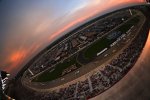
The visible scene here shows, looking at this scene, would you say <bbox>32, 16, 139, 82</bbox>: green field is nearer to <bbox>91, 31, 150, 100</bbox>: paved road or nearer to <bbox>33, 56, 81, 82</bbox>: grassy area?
<bbox>33, 56, 81, 82</bbox>: grassy area

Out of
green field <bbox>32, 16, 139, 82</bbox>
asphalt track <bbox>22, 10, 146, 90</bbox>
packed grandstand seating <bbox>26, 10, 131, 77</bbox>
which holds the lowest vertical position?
asphalt track <bbox>22, 10, 146, 90</bbox>

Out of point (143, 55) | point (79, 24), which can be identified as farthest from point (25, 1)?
point (143, 55)

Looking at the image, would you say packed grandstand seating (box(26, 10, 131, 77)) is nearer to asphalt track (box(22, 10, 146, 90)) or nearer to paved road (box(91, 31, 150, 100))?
asphalt track (box(22, 10, 146, 90))

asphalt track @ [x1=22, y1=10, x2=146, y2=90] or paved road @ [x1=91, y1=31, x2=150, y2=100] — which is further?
asphalt track @ [x1=22, y1=10, x2=146, y2=90]

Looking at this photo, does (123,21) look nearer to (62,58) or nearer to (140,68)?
(140,68)

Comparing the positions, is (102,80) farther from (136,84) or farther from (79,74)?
(136,84)

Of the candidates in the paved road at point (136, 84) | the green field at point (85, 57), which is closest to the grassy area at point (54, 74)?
the green field at point (85, 57)

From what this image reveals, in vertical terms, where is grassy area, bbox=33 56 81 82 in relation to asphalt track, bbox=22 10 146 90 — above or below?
above

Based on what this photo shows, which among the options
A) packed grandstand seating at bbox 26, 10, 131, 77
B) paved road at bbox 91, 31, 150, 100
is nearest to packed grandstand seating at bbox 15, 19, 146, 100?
paved road at bbox 91, 31, 150, 100
